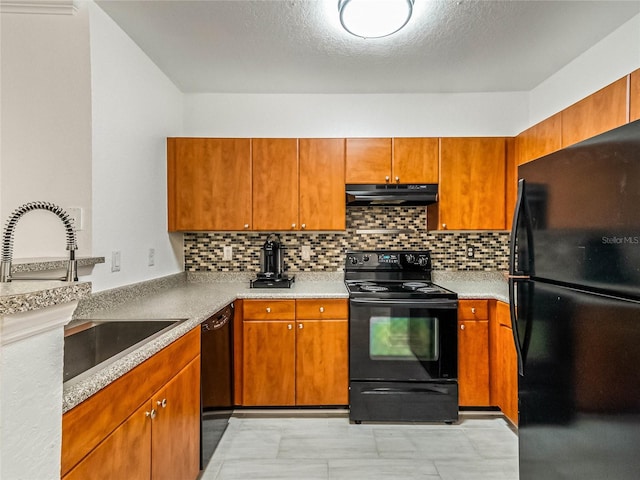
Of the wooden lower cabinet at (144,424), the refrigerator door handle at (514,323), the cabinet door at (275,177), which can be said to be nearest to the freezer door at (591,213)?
the refrigerator door handle at (514,323)

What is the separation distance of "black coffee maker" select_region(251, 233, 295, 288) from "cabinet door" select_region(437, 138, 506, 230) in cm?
127

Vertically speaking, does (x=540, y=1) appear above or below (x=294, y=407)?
above

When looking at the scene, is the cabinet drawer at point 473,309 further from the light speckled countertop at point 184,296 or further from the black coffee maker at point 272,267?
the black coffee maker at point 272,267

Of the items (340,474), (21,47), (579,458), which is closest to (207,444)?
(340,474)

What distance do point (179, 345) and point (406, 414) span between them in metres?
1.62

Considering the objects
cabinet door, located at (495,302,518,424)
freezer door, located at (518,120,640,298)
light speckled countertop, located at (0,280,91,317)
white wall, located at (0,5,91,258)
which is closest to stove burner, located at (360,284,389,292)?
cabinet door, located at (495,302,518,424)

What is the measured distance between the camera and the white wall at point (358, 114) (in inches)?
119

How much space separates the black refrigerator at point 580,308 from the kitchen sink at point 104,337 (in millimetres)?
1500

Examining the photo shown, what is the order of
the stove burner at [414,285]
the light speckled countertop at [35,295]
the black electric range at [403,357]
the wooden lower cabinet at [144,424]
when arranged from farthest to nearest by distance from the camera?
the stove burner at [414,285] → the black electric range at [403,357] → the wooden lower cabinet at [144,424] → the light speckled countertop at [35,295]

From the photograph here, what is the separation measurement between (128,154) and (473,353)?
2607 millimetres

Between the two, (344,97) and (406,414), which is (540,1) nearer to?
(344,97)

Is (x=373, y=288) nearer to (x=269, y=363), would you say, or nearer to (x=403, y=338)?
(x=403, y=338)

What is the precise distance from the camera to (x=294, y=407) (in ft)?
8.38

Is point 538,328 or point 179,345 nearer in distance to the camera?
point 538,328
